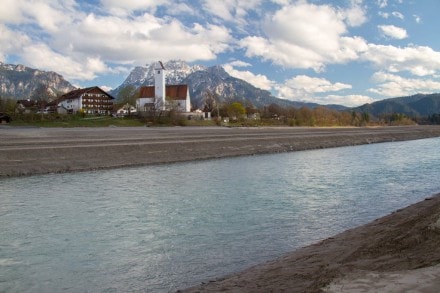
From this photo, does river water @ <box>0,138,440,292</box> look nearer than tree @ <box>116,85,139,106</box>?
Yes

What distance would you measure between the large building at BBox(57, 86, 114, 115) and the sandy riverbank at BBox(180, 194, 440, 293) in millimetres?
150449

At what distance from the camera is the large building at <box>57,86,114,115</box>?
512ft

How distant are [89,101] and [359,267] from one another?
158557 millimetres

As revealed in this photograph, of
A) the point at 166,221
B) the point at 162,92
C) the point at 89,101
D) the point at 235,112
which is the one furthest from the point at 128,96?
the point at 166,221

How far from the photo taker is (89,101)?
15700 cm

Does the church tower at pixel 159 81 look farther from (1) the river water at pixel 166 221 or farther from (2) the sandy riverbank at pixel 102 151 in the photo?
(1) the river water at pixel 166 221

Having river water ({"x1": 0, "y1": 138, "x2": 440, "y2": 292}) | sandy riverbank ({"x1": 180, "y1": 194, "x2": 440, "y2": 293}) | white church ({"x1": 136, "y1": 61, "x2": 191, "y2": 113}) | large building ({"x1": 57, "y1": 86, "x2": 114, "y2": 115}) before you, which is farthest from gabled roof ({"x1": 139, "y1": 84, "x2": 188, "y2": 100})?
sandy riverbank ({"x1": 180, "y1": 194, "x2": 440, "y2": 293})

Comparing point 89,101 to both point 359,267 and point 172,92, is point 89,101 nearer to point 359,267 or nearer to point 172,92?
point 172,92

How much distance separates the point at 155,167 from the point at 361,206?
2368 centimetres

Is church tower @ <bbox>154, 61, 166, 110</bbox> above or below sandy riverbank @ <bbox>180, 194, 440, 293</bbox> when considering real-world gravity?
above

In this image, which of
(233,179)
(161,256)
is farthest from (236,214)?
(233,179)

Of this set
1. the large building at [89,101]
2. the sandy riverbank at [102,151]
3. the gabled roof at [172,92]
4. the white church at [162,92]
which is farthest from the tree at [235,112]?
the sandy riverbank at [102,151]

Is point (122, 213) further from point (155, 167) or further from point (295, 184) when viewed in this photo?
point (155, 167)

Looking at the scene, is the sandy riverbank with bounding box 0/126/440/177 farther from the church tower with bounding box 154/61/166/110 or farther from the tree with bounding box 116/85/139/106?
the church tower with bounding box 154/61/166/110
